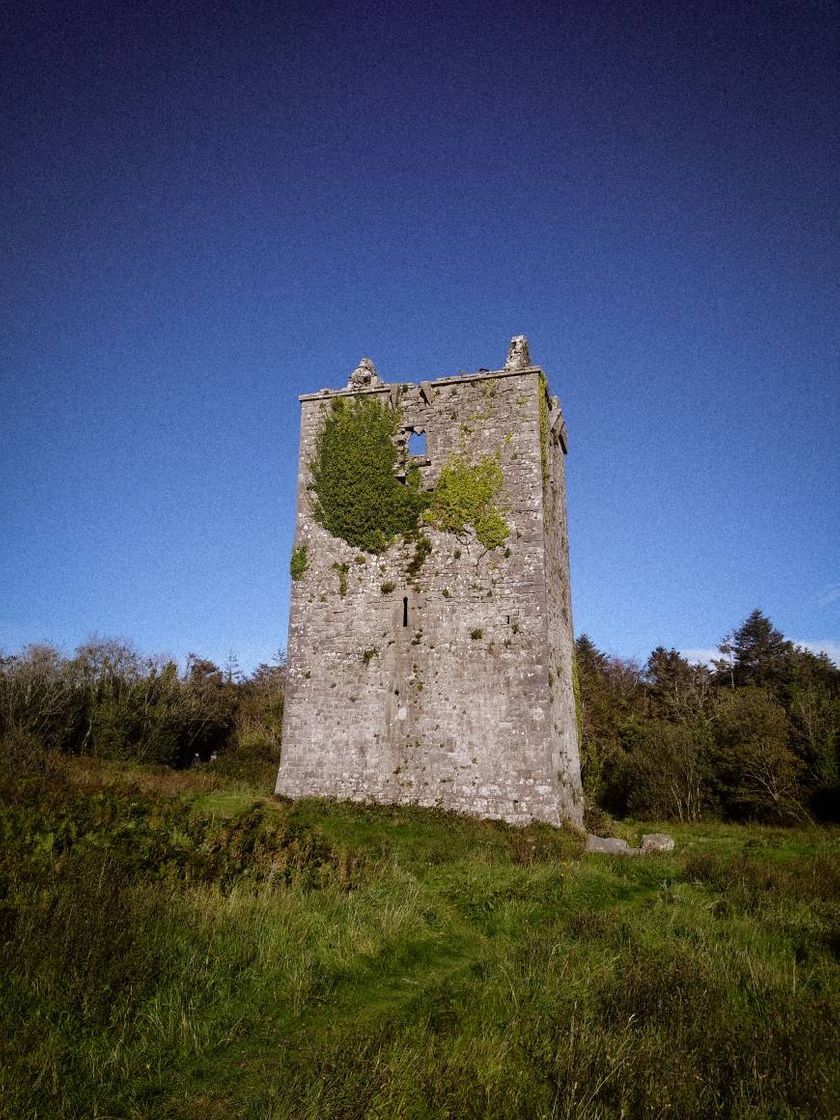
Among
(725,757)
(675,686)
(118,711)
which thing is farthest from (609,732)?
(118,711)

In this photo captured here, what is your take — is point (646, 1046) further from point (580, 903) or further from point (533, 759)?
point (533, 759)

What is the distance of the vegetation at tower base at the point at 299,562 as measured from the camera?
65.8ft

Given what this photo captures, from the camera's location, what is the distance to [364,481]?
19984mm

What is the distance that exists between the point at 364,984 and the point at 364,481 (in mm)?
15322

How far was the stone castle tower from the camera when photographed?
1731 cm

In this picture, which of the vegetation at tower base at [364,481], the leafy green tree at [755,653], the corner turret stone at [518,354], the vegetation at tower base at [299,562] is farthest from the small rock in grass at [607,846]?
the leafy green tree at [755,653]

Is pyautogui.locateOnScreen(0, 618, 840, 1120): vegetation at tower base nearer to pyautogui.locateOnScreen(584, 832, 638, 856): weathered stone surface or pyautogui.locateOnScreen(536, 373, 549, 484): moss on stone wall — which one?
pyautogui.locateOnScreen(584, 832, 638, 856): weathered stone surface

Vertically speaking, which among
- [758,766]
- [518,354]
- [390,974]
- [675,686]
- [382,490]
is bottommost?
[390,974]

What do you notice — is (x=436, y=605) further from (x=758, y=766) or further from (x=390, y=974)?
(x=758, y=766)

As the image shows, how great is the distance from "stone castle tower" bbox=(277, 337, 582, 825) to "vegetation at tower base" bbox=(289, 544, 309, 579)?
0.14ft

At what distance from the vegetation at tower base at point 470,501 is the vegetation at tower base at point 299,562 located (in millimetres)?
3953

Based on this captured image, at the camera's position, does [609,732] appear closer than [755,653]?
Yes

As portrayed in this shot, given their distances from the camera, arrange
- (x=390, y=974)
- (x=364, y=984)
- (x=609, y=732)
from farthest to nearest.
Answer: (x=609, y=732)
(x=390, y=974)
(x=364, y=984)

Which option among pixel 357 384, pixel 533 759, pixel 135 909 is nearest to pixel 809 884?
pixel 533 759
